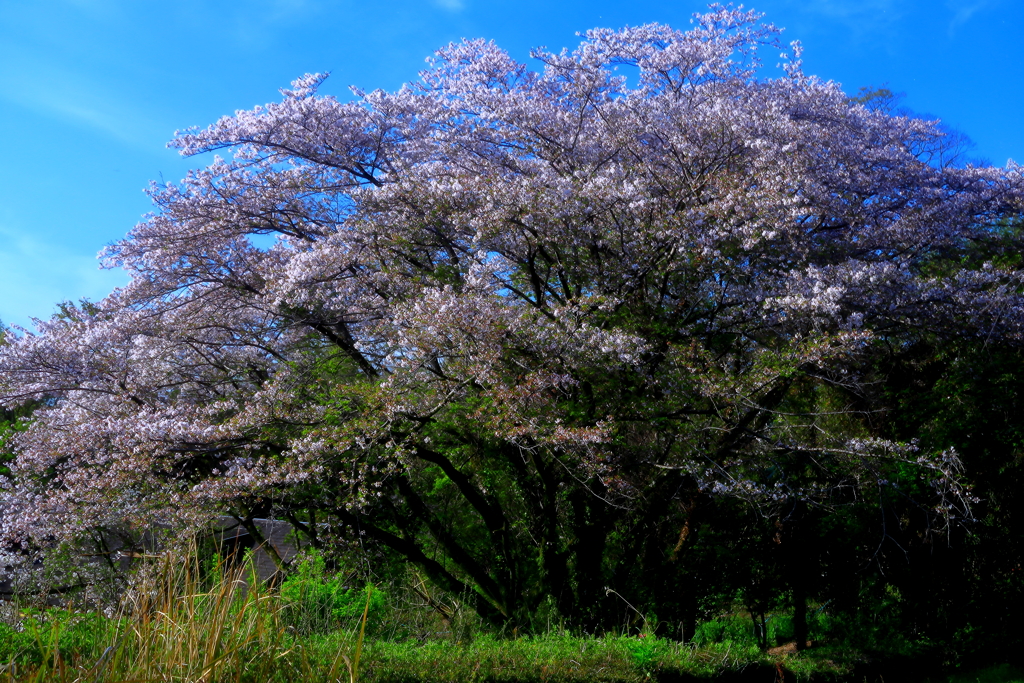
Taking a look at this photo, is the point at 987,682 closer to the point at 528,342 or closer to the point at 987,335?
the point at 987,335

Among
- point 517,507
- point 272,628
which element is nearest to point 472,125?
point 517,507

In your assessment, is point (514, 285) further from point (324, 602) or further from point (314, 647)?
point (314, 647)

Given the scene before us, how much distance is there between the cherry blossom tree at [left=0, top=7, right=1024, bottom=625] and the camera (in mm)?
7211

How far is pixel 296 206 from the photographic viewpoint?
930 cm

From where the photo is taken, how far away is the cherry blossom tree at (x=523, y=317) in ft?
23.7

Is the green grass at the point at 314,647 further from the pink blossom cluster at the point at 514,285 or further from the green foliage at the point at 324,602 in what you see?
the pink blossom cluster at the point at 514,285

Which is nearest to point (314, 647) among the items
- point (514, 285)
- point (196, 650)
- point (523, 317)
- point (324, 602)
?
point (196, 650)

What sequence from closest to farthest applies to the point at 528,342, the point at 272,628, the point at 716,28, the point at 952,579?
the point at 272,628
the point at 528,342
the point at 952,579
the point at 716,28

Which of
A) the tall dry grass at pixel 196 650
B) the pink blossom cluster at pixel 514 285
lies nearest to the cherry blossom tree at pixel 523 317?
the pink blossom cluster at pixel 514 285

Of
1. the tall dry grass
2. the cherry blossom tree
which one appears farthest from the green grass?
the cherry blossom tree

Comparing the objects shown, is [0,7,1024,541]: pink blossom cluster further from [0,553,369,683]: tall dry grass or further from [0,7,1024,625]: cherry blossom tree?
[0,553,369,683]: tall dry grass

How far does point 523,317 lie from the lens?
695 centimetres

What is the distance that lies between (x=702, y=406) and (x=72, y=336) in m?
6.98

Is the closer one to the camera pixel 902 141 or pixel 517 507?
pixel 517 507
